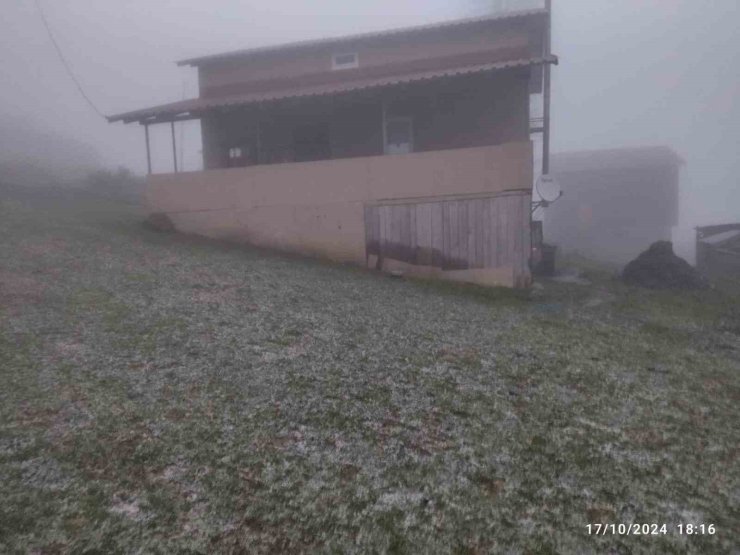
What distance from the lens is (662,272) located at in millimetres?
13344

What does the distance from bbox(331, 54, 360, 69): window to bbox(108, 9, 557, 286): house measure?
0.03m

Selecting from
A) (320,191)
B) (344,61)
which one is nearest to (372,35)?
(344,61)

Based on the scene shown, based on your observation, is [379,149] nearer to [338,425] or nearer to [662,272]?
[662,272]

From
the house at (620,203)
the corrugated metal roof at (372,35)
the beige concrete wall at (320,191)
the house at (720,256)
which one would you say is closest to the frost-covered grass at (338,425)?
the beige concrete wall at (320,191)

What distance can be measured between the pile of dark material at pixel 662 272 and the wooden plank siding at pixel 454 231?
14.1ft

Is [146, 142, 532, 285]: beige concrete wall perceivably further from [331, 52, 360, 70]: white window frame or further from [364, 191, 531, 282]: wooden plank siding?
[331, 52, 360, 70]: white window frame

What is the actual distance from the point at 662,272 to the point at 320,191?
8.93m

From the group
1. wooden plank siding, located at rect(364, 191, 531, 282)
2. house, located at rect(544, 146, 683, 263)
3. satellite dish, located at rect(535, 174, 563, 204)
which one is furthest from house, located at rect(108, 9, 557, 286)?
house, located at rect(544, 146, 683, 263)

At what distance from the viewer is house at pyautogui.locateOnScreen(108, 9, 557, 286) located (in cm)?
1149

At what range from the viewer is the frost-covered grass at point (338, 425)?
2.96m

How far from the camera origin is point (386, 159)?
11.9 m

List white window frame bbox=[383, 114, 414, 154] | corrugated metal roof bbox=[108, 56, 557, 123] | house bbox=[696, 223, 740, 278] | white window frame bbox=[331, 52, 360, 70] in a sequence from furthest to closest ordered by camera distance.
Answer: house bbox=[696, 223, 740, 278] < white window frame bbox=[331, 52, 360, 70] < white window frame bbox=[383, 114, 414, 154] < corrugated metal roof bbox=[108, 56, 557, 123]

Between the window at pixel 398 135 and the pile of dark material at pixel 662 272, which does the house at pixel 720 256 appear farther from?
the window at pixel 398 135

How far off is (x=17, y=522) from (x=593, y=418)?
4.31m
